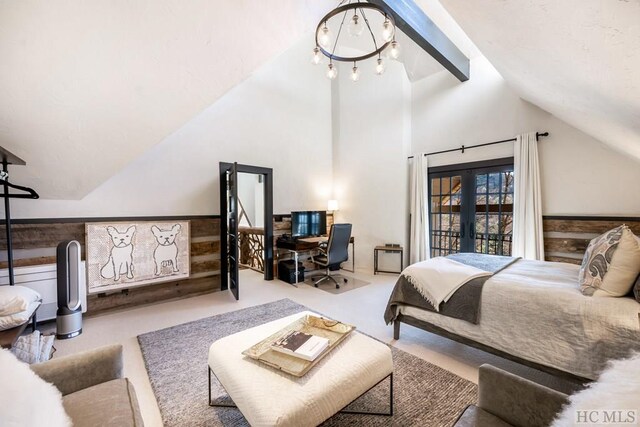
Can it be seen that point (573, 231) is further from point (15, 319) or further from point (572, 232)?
point (15, 319)

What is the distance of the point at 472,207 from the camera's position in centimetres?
439

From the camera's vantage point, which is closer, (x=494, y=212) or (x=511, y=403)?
(x=511, y=403)

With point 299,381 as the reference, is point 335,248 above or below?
above

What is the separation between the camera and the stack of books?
55.7 inches

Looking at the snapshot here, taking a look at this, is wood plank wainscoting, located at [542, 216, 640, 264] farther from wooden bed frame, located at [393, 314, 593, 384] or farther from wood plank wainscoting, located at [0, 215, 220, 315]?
wood plank wainscoting, located at [0, 215, 220, 315]

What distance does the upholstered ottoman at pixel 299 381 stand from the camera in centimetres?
114

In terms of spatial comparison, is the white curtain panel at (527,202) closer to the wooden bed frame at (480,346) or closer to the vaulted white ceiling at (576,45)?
the vaulted white ceiling at (576,45)

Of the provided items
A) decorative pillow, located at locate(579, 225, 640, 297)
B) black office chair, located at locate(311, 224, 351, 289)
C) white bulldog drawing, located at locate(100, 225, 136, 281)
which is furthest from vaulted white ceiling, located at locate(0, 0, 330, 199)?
decorative pillow, located at locate(579, 225, 640, 297)

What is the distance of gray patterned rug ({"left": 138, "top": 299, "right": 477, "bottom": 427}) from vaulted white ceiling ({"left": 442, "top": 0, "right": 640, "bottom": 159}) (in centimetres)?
196

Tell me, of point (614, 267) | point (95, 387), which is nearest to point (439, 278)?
point (614, 267)

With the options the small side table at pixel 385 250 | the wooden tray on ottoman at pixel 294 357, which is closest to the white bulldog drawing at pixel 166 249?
the wooden tray on ottoman at pixel 294 357

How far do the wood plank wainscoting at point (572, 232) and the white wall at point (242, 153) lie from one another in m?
3.76

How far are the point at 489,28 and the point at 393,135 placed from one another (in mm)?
3476

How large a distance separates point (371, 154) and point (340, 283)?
2.60 meters
